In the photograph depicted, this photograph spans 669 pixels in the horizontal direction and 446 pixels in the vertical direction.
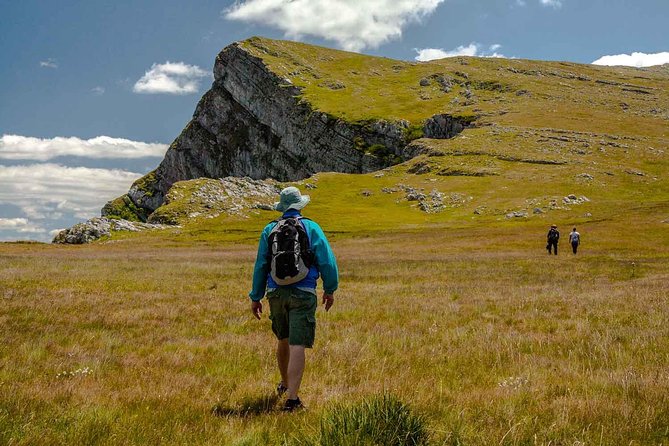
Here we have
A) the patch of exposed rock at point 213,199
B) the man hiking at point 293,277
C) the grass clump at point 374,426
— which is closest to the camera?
the grass clump at point 374,426

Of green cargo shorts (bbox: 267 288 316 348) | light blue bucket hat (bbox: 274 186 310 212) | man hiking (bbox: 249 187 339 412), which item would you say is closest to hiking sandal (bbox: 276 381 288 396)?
man hiking (bbox: 249 187 339 412)

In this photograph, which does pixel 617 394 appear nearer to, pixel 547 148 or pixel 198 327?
pixel 198 327

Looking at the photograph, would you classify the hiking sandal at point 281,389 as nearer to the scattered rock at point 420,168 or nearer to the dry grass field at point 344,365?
the dry grass field at point 344,365

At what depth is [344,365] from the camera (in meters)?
8.42

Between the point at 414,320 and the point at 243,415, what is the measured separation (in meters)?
7.90

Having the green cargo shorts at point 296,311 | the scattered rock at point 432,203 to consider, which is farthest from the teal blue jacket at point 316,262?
the scattered rock at point 432,203

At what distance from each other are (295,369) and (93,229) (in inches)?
3979

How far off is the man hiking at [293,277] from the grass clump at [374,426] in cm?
199

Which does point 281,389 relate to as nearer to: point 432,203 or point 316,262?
point 316,262

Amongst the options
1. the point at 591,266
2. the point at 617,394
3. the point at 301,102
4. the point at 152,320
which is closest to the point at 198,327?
the point at 152,320

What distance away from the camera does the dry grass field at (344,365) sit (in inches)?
203

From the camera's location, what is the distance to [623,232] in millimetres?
61188

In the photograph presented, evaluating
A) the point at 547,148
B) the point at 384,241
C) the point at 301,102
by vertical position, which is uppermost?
the point at 301,102

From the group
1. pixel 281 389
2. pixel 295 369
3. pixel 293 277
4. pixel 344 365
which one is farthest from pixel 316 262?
pixel 344 365
